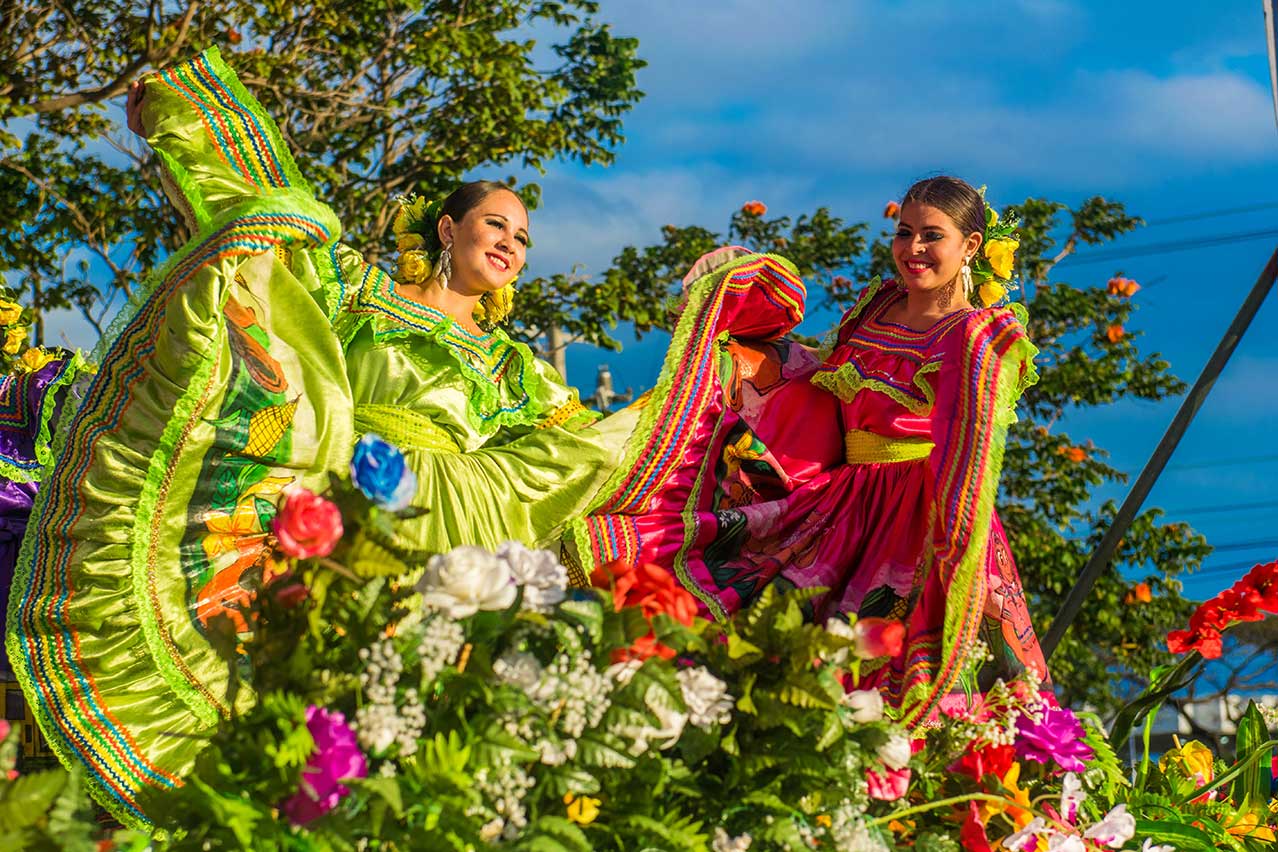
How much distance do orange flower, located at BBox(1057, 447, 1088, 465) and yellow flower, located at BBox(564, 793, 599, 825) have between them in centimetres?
707

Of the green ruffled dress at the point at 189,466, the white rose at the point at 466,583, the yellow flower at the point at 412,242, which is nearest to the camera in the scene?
the white rose at the point at 466,583

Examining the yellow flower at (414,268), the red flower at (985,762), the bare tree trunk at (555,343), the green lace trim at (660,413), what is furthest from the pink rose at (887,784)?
the bare tree trunk at (555,343)

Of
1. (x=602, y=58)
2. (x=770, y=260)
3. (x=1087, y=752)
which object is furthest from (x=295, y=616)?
(x=602, y=58)

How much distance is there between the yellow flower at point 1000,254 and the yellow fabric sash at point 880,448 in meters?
0.55

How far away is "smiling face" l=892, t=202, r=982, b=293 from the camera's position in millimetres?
3826

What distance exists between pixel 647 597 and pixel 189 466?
1.33 m

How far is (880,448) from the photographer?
376cm

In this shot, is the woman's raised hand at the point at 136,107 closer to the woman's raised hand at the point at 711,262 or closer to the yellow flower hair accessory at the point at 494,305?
the yellow flower hair accessory at the point at 494,305

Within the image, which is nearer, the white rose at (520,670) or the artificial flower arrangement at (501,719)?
the artificial flower arrangement at (501,719)

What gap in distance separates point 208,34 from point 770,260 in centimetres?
445

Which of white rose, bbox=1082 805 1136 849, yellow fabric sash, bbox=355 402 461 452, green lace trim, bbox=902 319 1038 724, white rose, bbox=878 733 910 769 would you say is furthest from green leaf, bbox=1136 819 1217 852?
yellow fabric sash, bbox=355 402 461 452

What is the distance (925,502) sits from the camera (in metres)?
3.59

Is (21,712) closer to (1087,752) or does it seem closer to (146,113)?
(146,113)

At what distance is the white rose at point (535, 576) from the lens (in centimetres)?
201
